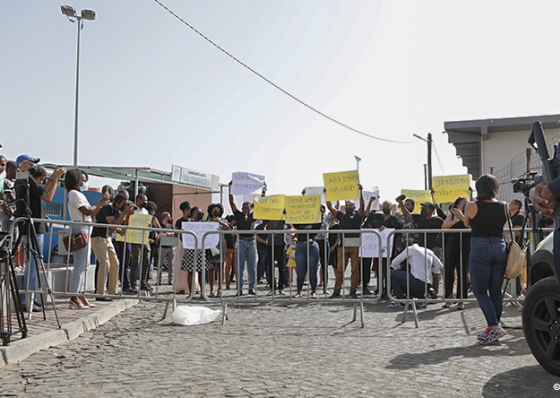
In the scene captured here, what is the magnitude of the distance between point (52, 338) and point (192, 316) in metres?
1.96

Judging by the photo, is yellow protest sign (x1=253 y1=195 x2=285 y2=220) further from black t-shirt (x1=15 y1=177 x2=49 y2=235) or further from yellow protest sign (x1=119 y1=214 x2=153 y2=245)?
black t-shirt (x1=15 y1=177 x2=49 y2=235)

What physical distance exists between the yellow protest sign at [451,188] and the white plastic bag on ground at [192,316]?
5.40 m

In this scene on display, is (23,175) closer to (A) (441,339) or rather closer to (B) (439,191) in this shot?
(A) (441,339)

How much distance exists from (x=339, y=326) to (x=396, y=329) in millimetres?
774

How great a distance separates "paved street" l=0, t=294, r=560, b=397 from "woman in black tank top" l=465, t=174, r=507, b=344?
19.2 inches

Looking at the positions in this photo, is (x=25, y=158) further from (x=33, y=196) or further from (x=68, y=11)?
(x=68, y=11)

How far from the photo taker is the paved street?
4043mm

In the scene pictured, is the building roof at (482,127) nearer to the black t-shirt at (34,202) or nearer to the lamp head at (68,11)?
the lamp head at (68,11)

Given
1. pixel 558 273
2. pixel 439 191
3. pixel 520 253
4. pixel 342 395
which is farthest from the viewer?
pixel 439 191

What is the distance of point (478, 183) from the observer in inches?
239

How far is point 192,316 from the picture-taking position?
7.15 meters

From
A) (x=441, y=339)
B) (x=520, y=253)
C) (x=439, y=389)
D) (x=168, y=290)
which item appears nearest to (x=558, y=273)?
(x=439, y=389)

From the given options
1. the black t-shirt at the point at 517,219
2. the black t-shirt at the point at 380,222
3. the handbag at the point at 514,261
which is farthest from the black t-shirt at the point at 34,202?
the black t-shirt at the point at 517,219

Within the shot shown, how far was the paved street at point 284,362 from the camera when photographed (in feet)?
13.3
